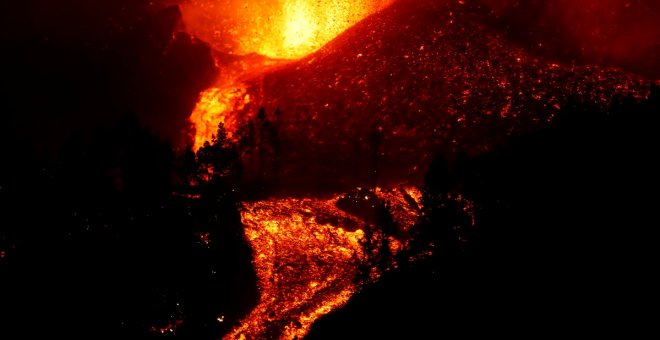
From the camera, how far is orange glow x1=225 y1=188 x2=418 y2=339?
28.4 meters

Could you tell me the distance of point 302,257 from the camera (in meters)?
34.0

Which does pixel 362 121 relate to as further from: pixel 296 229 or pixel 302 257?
pixel 302 257

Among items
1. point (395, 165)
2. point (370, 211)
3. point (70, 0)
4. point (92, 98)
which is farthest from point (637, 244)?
point (70, 0)

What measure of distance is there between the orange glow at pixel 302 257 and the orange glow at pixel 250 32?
19587mm

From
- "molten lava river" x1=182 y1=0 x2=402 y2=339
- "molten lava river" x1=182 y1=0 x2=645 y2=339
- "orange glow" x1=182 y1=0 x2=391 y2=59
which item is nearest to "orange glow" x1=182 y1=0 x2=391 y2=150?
"orange glow" x1=182 y1=0 x2=391 y2=59

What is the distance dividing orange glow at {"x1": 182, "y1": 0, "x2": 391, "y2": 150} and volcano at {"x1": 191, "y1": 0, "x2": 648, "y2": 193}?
130 inches

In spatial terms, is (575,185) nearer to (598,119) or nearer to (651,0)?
(598,119)

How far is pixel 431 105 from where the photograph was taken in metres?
48.0

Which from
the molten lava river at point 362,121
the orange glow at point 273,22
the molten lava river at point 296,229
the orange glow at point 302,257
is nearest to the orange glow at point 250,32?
the orange glow at point 273,22

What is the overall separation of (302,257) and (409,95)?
76.5 feet

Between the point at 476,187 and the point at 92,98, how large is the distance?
51547mm

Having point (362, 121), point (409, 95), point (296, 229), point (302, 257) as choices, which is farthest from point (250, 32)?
point (302, 257)

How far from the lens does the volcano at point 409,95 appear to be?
146 feet

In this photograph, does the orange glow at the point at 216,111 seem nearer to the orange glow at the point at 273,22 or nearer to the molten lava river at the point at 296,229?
the molten lava river at the point at 296,229
